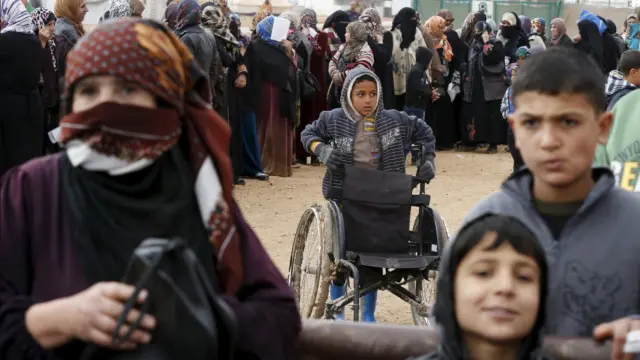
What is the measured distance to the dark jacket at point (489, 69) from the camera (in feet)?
50.3

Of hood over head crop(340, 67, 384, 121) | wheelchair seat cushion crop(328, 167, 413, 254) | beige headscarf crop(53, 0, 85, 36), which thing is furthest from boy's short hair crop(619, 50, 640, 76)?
beige headscarf crop(53, 0, 85, 36)

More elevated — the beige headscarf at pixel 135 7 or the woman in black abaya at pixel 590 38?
the beige headscarf at pixel 135 7

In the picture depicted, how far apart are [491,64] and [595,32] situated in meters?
1.70

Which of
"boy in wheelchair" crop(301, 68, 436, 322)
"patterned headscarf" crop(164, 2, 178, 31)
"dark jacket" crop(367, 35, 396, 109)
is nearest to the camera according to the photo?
"boy in wheelchair" crop(301, 68, 436, 322)

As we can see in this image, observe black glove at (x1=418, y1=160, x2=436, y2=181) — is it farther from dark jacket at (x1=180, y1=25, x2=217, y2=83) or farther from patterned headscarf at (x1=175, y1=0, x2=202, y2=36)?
patterned headscarf at (x1=175, y1=0, x2=202, y2=36)

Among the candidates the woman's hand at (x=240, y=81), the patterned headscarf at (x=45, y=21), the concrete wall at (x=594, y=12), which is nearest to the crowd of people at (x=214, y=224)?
the patterned headscarf at (x=45, y=21)

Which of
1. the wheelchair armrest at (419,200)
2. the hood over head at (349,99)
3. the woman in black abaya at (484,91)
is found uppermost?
the hood over head at (349,99)

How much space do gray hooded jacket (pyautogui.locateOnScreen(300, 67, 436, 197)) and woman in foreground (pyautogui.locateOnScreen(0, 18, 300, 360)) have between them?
4.07m

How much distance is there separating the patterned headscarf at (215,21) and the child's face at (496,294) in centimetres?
918

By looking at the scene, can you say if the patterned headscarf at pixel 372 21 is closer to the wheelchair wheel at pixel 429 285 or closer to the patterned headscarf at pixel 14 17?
the patterned headscarf at pixel 14 17

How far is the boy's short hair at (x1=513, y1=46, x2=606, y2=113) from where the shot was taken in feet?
8.24

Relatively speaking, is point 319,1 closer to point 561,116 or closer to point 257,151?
point 257,151

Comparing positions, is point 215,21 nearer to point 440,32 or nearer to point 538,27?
point 440,32

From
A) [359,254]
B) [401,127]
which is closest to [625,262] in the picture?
[359,254]
